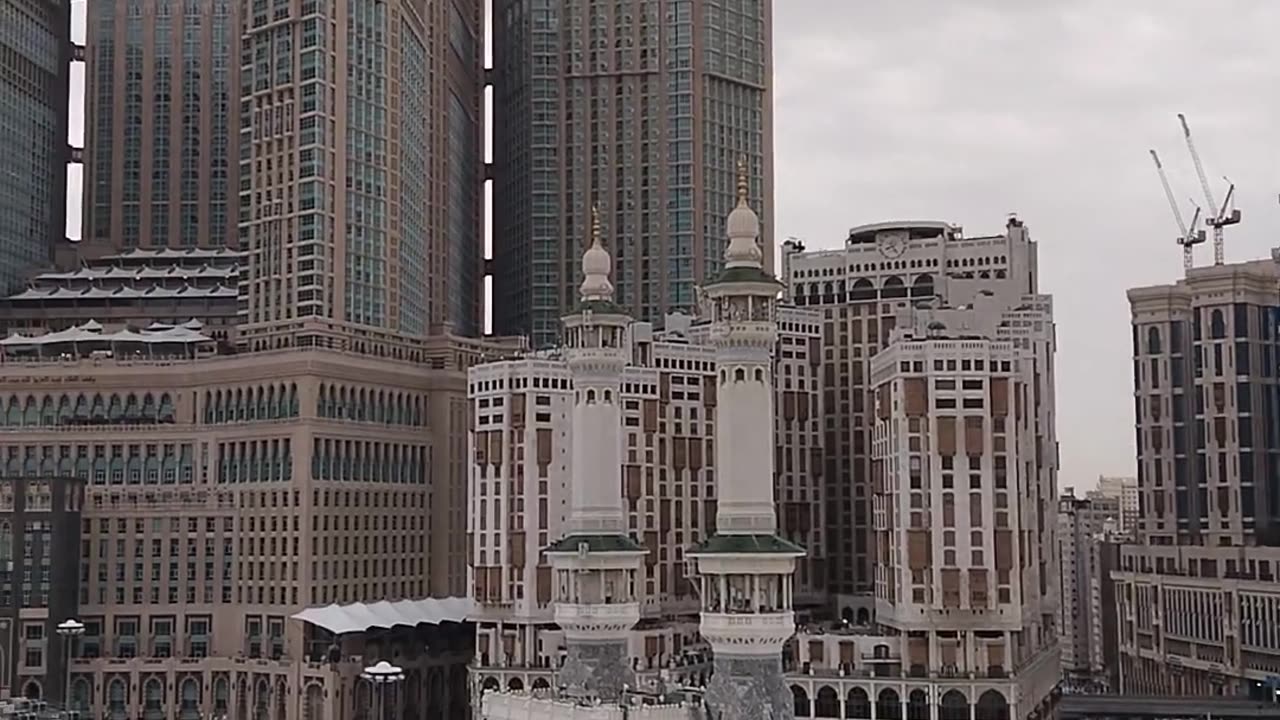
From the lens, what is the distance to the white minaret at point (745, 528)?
153 feet

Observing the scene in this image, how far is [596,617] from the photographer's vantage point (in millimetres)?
54844

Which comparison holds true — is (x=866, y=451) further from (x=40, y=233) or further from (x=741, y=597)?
(x=40, y=233)

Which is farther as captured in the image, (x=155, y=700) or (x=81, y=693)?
(x=155, y=700)

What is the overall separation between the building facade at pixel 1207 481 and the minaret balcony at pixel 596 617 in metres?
59.2

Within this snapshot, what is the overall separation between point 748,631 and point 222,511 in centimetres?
5686

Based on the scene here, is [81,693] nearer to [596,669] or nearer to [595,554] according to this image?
[596,669]

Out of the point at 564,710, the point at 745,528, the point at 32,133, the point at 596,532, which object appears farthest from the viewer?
the point at 32,133

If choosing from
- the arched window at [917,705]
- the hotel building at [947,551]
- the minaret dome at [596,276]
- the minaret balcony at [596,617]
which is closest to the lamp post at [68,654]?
the hotel building at [947,551]

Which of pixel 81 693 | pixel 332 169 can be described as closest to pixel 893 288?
pixel 332 169

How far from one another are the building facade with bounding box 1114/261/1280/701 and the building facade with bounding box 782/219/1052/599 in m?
19.6

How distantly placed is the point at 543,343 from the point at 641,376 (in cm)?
4289

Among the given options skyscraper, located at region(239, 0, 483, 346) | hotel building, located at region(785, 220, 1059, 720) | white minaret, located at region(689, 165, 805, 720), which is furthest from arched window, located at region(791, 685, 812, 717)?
skyscraper, located at region(239, 0, 483, 346)

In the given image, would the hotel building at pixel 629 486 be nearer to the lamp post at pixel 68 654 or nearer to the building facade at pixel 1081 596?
the lamp post at pixel 68 654

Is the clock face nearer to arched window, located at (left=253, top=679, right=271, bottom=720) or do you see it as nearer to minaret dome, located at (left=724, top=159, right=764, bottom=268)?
arched window, located at (left=253, top=679, right=271, bottom=720)
